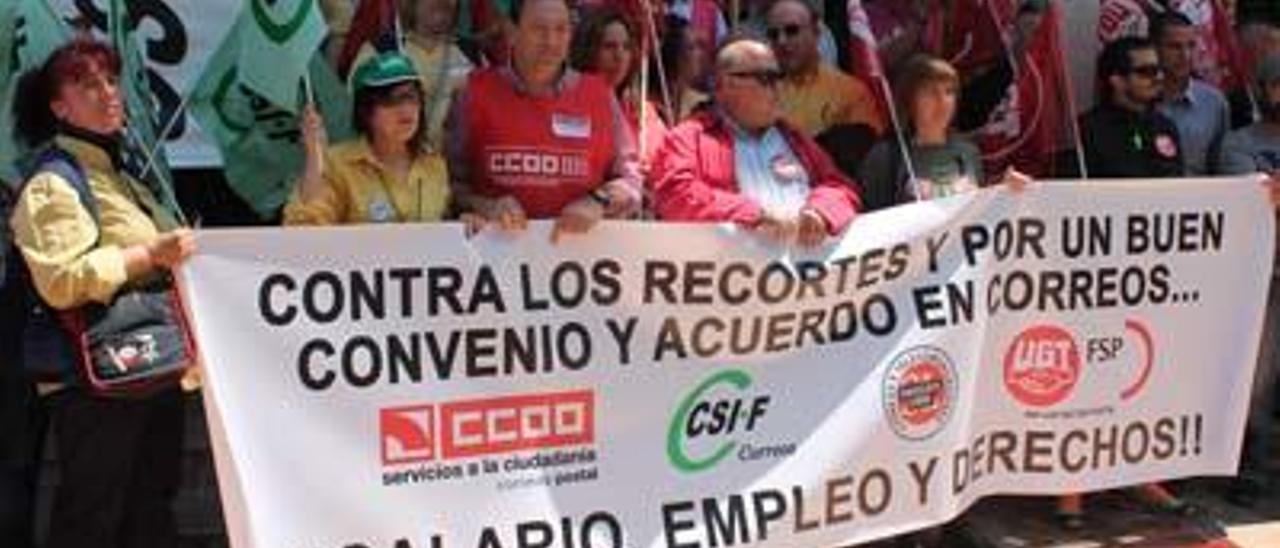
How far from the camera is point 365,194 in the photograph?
4359 millimetres

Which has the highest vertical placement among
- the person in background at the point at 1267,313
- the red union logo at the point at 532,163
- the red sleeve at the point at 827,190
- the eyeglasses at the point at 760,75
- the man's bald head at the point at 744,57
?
the man's bald head at the point at 744,57

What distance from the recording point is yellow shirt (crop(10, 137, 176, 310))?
3.86m

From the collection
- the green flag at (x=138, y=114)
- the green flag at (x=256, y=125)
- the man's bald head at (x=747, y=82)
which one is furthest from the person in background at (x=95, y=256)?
the man's bald head at (x=747, y=82)

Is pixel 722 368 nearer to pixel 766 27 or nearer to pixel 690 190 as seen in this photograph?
pixel 690 190

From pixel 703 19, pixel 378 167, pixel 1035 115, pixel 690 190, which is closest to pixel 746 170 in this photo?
pixel 690 190

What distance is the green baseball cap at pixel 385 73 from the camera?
432 centimetres

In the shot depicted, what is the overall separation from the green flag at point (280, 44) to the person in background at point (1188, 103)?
295cm

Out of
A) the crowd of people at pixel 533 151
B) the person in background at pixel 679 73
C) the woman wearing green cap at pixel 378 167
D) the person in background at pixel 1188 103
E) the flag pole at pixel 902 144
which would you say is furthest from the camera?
the person in background at pixel 1188 103

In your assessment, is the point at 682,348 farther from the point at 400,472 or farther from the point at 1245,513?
the point at 1245,513

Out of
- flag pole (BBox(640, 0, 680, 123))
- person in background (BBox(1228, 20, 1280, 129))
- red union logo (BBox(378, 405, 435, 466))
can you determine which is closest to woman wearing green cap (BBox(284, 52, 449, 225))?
red union logo (BBox(378, 405, 435, 466))

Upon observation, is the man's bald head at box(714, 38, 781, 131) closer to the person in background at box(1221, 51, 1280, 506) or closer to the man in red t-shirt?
the man in red t-shirt

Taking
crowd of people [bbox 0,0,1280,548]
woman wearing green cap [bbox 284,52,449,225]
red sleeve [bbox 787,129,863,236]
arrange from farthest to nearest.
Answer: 1. red sleeve [bbox 787,129,863,236]
2. woman wearing green cap [bbox 284,52,449,225]
3. crowd of people [bbox 0,0,1280,548]

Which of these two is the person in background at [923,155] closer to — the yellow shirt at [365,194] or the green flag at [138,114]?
the yellow shirt at [365,194]

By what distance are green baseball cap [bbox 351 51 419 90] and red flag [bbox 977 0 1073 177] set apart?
2588 mm
